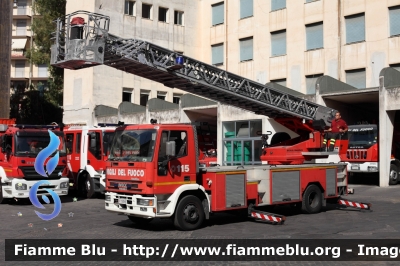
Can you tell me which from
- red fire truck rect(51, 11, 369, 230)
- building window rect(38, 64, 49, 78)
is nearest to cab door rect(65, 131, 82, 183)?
red fire truck rect(51, 11, 369, 230)

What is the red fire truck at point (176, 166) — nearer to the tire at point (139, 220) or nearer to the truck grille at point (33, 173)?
the tire at point (139, 220)

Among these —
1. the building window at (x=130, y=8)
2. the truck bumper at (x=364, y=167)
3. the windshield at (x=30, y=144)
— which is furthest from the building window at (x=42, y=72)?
the windshield at (x=30, y=144)

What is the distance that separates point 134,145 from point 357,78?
73.3ft

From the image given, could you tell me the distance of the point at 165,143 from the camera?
11578 millimetres

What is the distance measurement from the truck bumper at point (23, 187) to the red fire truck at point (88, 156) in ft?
5.65

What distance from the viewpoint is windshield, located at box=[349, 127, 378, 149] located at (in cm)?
2477

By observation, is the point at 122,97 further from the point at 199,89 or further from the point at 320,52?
the point at 199,89

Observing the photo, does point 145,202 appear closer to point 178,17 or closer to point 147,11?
point 147,11

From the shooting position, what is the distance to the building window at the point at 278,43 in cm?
3450

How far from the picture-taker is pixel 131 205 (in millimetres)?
11789

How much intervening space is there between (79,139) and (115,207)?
8808mm

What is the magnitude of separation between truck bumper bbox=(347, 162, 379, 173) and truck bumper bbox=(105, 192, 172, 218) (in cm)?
1534

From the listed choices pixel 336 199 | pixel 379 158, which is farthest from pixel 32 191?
pixel 379 158

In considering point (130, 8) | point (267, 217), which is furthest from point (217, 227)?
point (130, 8)
